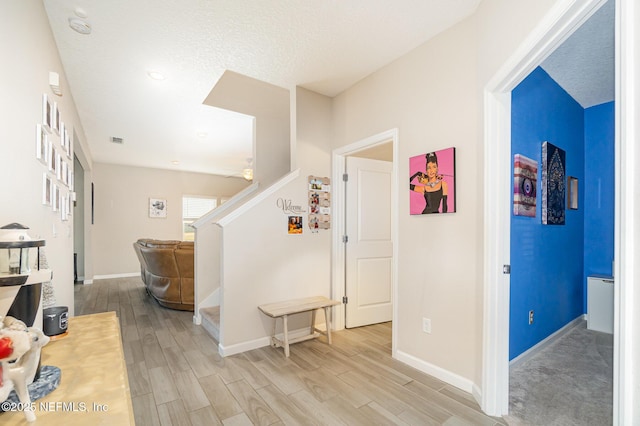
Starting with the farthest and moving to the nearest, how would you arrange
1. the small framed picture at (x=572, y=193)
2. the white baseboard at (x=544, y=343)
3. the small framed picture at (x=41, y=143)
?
the small framed picture at (x=572, y=193)
the white baseboard at (x=544, y=343)
the small framed picture at (x=41, y=143)

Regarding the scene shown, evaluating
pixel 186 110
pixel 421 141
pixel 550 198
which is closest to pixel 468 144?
pixel 421 141

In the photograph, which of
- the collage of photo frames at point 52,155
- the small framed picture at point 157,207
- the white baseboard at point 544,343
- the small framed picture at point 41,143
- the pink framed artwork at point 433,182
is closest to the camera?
the small framed picture at point 41,143

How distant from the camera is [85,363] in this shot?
1.11 meters

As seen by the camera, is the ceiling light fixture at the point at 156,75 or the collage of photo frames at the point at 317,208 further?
the collage of photo frames at the point at 317,208

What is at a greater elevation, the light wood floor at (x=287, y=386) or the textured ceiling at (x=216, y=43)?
the textured ceiling at (x=216, y=43)

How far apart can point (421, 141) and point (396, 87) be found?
64 cm

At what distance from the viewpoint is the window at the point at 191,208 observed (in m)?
7.92

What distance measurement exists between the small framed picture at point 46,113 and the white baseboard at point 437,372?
3127mm

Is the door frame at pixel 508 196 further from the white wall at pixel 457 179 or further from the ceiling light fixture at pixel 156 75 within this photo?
the ceiling light fixture at pixel 156 75

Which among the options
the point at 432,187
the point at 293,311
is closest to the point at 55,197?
the point at 293,311

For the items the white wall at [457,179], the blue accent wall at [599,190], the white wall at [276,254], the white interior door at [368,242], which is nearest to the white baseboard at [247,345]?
the white wall at [276,254]

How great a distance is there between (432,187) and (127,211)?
7.27 meters

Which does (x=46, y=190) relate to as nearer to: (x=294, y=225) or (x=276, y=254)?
(x=276, y=254)
